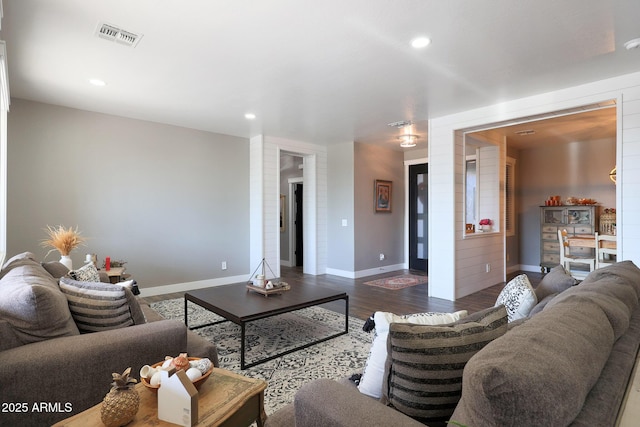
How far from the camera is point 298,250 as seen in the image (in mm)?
8148

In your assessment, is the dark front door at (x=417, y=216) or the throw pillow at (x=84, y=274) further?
the dark front door at (x=417, y=216)

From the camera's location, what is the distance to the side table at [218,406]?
1.16 meters

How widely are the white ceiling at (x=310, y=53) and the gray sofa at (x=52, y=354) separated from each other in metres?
1.90

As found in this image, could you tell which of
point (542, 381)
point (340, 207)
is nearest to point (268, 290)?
point (542, 381)

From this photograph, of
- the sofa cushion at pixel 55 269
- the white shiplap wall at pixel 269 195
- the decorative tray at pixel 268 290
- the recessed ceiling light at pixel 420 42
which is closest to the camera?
the recessed ceiling light at pixel 420 42

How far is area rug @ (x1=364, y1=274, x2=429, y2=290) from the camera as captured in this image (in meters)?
5.73

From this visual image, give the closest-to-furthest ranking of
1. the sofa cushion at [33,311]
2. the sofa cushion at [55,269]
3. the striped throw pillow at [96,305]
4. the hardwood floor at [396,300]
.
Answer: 1. the sofa cushion at [33,311]
2. the striped throw pillow at [96,305]
3. the sofa cushion at [55,269]
4. the hardwood floor at [396,300]

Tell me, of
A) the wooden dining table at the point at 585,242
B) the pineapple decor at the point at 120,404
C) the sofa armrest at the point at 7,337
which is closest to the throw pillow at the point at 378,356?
the pineapple decor at the point at 120,404

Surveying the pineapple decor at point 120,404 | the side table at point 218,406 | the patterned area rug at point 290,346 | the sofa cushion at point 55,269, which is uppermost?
the sofa cushion at point 55,269

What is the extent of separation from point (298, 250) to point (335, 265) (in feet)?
5.18

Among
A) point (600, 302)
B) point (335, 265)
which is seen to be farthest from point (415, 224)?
point (600, 302)

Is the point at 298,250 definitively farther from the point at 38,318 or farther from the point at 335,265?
the point at 38,318

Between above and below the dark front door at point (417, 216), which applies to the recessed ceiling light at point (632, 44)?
above

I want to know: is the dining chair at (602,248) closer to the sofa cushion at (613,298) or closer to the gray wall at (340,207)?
the gray wall at (340,207)
